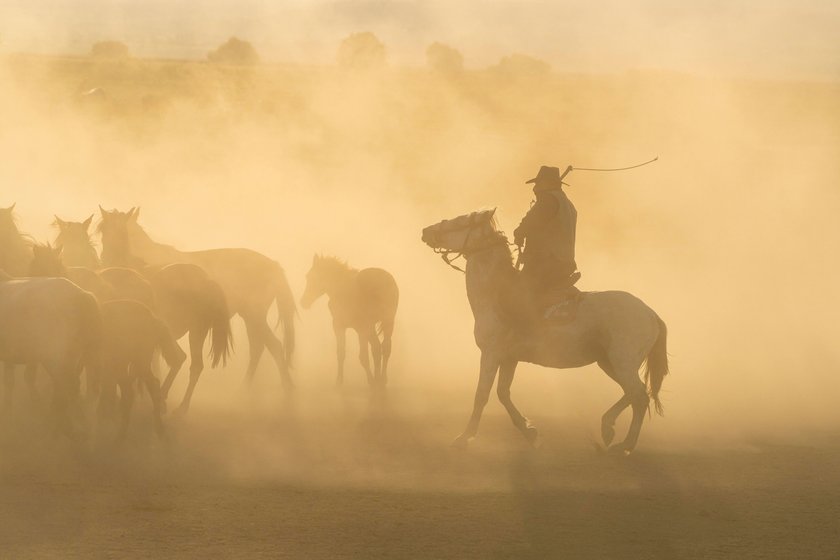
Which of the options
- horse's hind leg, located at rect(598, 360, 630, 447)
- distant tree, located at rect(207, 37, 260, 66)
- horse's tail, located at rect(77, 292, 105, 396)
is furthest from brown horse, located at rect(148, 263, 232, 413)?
distant tree, located at rect(207, 37, 260, 66)

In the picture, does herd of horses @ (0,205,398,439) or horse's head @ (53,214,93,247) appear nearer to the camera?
herd of horses @ (0,205,398,439)

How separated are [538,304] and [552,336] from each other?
353mm

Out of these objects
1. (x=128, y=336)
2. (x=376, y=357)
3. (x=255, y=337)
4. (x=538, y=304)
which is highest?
(x=538, y=304)

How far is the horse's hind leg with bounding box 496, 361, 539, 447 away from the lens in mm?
13953

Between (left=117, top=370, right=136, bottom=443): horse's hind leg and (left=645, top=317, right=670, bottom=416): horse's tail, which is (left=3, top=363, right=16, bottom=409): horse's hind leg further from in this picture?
(left=645, top=317, right=670, bottom=416): horse's tail

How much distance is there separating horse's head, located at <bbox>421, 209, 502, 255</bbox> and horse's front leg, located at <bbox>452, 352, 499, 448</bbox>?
45.5 inches

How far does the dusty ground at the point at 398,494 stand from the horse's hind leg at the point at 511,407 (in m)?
0.25

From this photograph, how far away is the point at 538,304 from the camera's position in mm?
13852

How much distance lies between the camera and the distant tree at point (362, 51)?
260ft

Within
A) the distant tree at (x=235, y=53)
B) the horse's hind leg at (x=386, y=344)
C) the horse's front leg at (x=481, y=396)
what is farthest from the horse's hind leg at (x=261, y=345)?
the distant tree at (x=235, y=53)

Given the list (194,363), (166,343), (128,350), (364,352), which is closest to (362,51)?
(364,352)

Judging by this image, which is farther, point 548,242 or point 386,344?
point 386,344

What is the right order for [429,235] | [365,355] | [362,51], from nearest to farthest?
[429,235], [365,355], [362,51]

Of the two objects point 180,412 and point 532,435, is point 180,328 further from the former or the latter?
point 532,435
